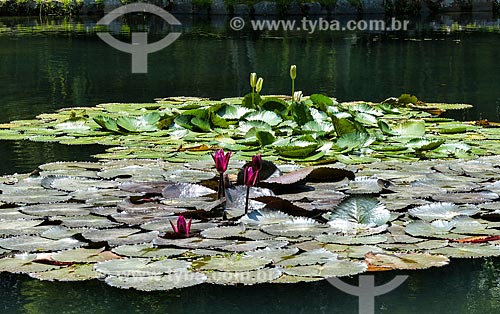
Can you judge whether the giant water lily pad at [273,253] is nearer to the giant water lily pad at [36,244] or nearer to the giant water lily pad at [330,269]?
the giant water lily pad at [330,269]

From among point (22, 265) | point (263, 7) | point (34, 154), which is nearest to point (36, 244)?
point (22, 265)

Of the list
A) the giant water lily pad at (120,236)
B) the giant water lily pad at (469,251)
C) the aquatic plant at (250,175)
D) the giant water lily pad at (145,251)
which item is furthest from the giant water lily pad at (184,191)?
the giant water lily pad at (469,251)

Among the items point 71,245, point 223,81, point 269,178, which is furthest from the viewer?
point 223,81

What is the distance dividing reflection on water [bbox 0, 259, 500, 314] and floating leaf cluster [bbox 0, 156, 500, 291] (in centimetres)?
4

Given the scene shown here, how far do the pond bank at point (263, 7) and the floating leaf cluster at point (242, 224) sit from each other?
45.5 ft

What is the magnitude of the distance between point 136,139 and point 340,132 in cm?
102

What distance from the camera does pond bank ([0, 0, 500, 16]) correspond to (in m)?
17.6

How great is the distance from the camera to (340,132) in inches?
186

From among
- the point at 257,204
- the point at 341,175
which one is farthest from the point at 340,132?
the point at 257,204

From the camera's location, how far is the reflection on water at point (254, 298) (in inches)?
100

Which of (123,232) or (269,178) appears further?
(269,178)

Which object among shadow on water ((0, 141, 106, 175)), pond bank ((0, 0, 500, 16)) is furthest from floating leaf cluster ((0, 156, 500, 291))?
pond bank ((0, 0, 500, 16))

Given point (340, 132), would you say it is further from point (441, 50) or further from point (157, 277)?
point (441, 50)

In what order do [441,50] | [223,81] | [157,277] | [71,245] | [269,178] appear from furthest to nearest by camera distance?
1. [441,50]
2. [223,81]
3. [269,178]
4. [71,245]
5. [157,277]
